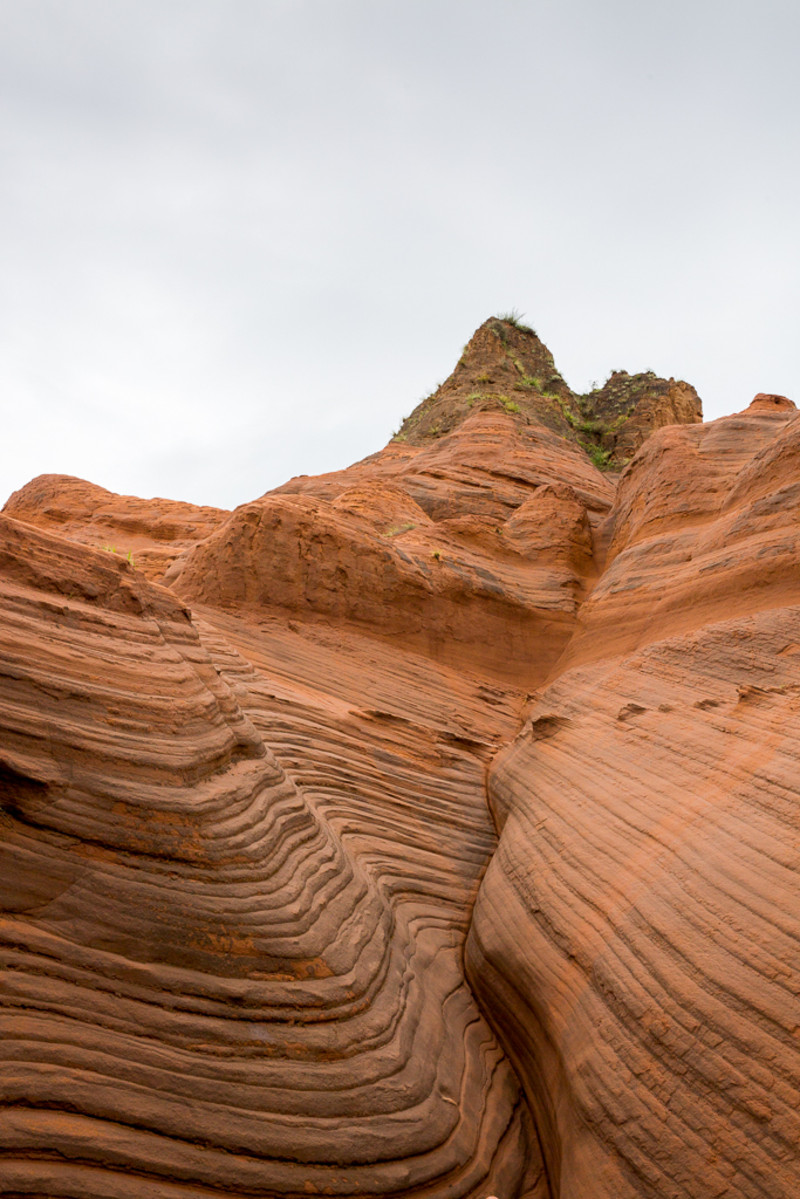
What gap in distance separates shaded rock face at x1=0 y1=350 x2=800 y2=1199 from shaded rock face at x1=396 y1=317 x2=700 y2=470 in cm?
1042

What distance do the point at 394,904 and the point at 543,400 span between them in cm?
1515

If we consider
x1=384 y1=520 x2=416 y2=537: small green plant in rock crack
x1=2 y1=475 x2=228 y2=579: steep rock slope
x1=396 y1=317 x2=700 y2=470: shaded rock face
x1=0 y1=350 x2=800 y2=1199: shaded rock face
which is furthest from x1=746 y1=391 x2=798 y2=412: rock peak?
x1=2 y1=475 x2=228 y2=579: steep rock slope

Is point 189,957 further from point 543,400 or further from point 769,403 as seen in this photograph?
point 543,400

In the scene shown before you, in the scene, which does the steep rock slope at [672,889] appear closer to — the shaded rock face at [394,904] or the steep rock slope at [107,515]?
the shaded rock face at [394,904]

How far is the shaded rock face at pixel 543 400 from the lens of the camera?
56.6ft

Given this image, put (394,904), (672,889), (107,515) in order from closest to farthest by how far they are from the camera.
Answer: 1. (672,889)
2. (394,904)
3. (107,515)

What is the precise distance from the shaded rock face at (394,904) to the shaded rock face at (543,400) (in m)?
10.4

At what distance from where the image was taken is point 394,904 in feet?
16.5

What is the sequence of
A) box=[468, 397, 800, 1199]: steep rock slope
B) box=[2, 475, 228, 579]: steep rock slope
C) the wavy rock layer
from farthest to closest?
box=[2, 475, 228, 579]: steep rock slope, box=[468, 397, 800, 1199]: steep rock slope, the wavy rock layer

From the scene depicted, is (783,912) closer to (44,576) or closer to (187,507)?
(44,576)

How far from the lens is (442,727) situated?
24.5ft

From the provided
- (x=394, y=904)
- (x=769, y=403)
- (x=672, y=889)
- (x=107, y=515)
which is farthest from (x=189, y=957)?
(x=107, y=515)

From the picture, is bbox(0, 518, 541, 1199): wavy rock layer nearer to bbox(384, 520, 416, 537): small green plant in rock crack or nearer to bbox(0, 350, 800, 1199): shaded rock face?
bbox(0, 350, 800, 1199): shaded rock face

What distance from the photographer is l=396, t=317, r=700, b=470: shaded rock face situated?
17266 millimetres
